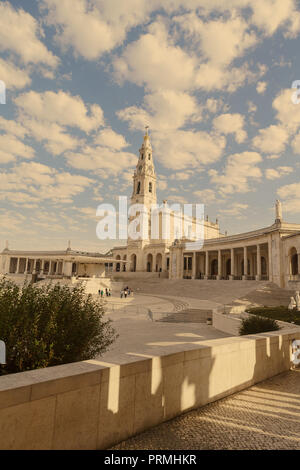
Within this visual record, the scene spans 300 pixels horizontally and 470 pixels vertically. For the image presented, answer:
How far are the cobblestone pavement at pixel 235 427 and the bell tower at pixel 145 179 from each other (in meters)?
63.7

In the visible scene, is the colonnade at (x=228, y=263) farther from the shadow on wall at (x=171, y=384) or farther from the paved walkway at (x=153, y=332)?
the shadow on wall at (x=171, y=384)

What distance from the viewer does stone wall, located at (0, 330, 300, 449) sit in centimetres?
290

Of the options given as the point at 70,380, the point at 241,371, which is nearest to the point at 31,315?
the point at 70,380

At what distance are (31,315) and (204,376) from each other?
3.73 meters

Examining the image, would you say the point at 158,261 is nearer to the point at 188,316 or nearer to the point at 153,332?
the point at 188,316

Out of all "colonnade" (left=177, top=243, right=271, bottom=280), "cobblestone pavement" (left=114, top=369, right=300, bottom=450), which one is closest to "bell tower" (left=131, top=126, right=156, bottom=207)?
"colonnade" (left=177, top=243, right=271, bottom=280)

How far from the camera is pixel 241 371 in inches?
238

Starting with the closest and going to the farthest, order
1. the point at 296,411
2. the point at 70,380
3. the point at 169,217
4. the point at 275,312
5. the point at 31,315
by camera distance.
A: the point at 70,380 < the point at 296,411 < the point at 31,315 < the point at 275,312 < the point at 169,217

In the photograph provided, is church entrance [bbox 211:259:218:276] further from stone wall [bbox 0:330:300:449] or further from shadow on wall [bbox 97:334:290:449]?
stone wall [bbox 0:330:300:449]

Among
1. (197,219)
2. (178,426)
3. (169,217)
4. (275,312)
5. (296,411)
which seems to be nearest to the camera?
(178,426)

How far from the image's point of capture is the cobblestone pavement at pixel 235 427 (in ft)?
12.4

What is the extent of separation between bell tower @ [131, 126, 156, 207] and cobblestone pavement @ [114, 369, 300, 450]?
2509 inches

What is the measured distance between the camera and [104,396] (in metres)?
3.60
